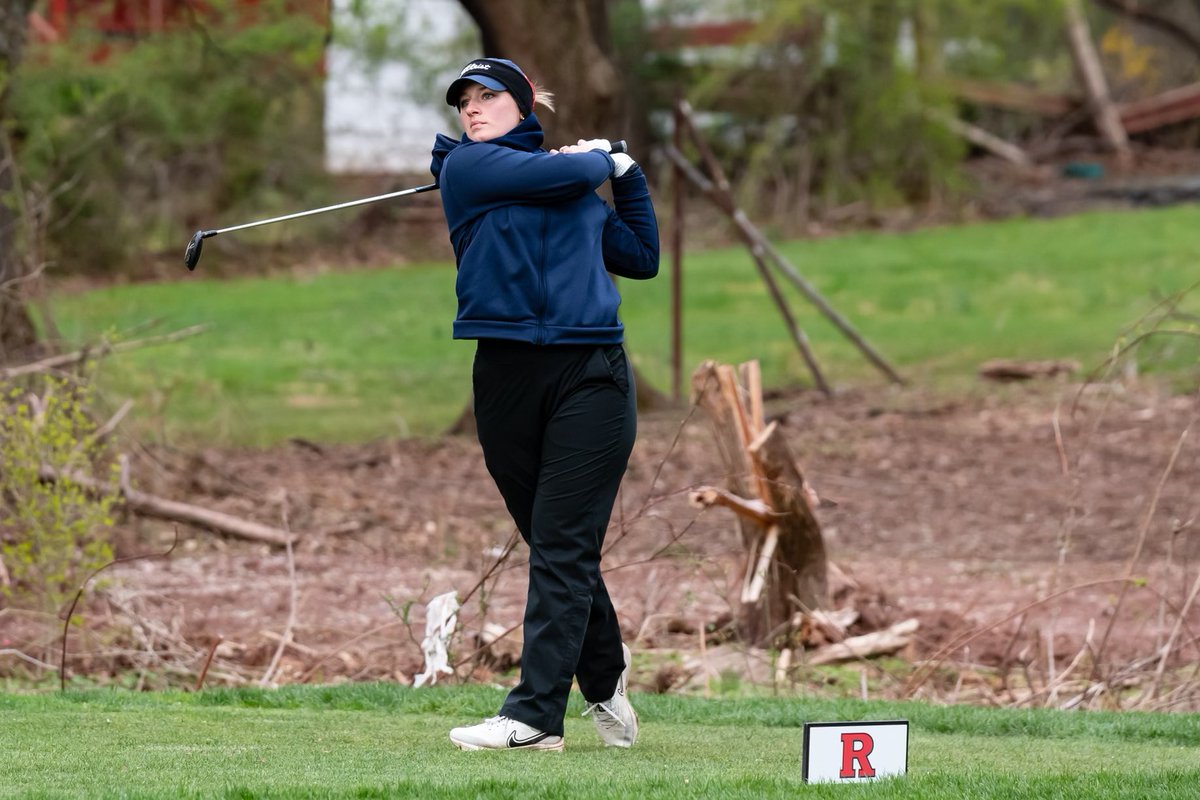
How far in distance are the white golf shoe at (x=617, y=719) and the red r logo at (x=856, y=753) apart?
2.85ft

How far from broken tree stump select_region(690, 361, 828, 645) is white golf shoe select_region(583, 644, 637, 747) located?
9.75 feet

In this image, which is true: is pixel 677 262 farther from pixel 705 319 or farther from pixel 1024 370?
pixel 705 319

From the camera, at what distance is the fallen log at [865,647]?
28.4 feet

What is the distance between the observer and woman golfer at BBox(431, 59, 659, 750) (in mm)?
5168

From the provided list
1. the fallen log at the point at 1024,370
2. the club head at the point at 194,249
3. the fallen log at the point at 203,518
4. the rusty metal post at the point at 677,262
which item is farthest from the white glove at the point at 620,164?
the fallen log at the point at 1024,370

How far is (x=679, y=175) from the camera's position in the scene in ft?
50.3

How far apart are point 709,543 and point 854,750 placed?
21.6 feet

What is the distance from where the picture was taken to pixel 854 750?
4895 mm

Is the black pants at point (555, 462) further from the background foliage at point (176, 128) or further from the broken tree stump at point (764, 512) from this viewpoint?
the background foliage at point (176, 128)

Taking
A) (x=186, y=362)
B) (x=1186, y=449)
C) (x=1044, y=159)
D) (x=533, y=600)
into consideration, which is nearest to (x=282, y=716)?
(x=533, y=600)

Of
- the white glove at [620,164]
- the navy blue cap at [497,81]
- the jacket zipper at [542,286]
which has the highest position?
the navy blue cap at [497,81]

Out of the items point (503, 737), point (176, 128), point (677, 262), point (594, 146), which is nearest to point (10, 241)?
point (677, 262)

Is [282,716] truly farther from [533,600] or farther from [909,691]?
[909,691]

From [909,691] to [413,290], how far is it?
55.0 ft
